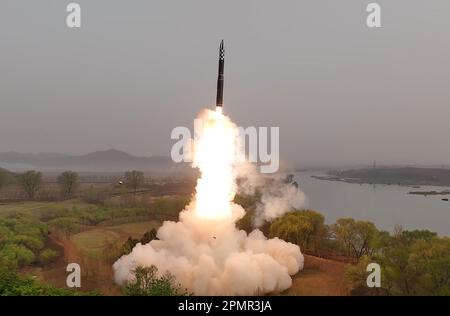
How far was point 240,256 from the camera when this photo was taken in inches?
1581

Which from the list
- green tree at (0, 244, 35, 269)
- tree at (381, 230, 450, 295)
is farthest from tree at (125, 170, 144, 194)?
tree at (381, 230, 450, 295)

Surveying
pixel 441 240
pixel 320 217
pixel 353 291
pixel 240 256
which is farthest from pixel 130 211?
pixel 441 240

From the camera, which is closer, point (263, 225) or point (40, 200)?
point (263, 225)

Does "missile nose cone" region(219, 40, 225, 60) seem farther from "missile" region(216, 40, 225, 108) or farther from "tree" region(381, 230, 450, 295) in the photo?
"tree" region(381, 230, 450, 295)

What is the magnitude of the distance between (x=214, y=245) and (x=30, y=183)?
8050 cm

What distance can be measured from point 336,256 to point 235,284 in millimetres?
25893

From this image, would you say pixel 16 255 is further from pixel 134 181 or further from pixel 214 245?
pixel 134 181

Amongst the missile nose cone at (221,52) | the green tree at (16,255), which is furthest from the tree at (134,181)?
the missile nose cone at (221,52)

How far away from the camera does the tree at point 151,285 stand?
33281 millimetres

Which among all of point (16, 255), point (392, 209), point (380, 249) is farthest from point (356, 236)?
point (392, 209)

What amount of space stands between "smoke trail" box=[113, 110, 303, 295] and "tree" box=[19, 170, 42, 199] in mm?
74490

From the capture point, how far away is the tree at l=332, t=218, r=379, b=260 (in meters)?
53.5

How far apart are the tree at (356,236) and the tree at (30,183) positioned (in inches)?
3318
